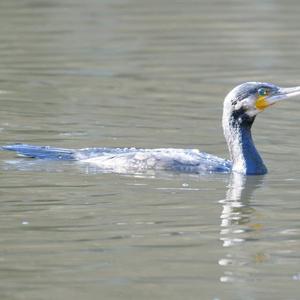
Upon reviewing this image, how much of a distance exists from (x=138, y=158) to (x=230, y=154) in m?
0.99

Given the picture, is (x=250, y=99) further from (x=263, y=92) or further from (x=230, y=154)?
(x=230, y=154)

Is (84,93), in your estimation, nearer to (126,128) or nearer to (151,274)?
(126,128)

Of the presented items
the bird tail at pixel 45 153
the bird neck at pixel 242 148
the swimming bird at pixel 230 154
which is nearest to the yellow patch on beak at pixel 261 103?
the swimming bird at pixel 230 154

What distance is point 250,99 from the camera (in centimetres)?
1273

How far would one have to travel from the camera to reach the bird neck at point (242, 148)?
12.6m

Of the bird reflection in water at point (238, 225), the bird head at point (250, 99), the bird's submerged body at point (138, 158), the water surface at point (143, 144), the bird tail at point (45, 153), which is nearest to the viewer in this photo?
the water surface at point (143, 144)

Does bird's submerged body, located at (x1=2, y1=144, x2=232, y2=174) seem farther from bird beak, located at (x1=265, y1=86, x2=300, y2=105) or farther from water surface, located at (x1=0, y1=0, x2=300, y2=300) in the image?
bird beak, located at (x1=265, y1=86, x2=300, y2=105)

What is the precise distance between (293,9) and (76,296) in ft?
60.4

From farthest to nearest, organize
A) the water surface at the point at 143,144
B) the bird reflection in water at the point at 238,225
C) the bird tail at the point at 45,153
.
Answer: the bird tail at the point at 45,153
the bird reflection in water at the point at 238,225
the water surface at the point at 143,144

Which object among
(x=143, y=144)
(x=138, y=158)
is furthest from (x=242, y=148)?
(x=143, y=144)

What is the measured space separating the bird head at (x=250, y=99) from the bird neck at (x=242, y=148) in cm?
5

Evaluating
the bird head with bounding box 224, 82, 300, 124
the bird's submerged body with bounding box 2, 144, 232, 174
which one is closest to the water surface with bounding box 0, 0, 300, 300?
the bird's submerged body with bounding box 2, 144, 232, 174

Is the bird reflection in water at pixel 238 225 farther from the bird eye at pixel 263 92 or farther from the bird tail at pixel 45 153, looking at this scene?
the bird tail at pixel 45 153

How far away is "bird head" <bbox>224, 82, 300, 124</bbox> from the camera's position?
41.8 feet
